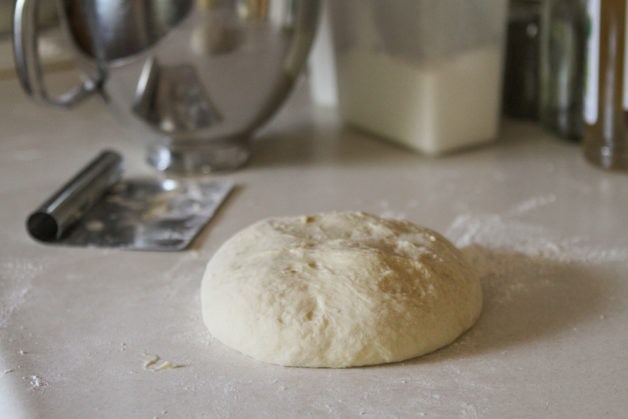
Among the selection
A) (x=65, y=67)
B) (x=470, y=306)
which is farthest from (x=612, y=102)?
(x=65, y=67)

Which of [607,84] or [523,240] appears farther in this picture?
[607,84]

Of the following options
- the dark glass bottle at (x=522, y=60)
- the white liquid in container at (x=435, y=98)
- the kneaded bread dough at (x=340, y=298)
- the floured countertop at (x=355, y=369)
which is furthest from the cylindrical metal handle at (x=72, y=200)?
the dark glass bottle at (x=522, y=60)

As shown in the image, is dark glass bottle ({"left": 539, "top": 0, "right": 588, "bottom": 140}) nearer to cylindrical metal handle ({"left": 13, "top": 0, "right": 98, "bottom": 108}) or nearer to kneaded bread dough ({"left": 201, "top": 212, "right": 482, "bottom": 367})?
kneaded bread dough ({"left": 201, "top": 212, "right": 482, "bottom": 367})

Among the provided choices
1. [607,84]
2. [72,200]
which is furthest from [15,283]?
[607,84]

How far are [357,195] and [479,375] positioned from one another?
49cm

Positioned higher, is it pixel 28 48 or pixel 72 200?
pixel 28 48

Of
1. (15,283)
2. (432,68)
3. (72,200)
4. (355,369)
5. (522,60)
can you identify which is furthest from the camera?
(522,60)

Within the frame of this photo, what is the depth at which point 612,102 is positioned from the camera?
115 cm

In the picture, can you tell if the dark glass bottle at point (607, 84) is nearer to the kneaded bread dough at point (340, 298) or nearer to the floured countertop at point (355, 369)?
the floured countertop at point (355, 369)

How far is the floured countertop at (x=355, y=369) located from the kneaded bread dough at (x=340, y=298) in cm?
2

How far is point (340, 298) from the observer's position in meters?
0.79

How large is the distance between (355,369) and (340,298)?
0.22 feet

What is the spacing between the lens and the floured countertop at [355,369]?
734 millimetres

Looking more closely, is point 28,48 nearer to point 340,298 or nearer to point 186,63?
point 186,63
